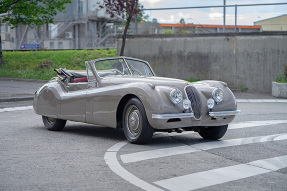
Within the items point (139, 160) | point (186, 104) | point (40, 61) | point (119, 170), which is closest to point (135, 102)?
point (186, 104)

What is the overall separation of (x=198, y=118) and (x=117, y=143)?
4.50ft

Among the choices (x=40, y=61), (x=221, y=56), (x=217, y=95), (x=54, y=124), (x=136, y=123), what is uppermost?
(x=221, y=56)

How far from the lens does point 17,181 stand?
5.04m

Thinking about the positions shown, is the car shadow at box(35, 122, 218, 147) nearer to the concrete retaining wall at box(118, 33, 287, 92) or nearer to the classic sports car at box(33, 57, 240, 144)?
the classic sports car at box(33, 57, 240, 144)

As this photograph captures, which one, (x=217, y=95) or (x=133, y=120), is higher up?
(x=217, y=95)

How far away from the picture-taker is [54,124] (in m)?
9.41

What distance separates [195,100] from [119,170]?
2424 mm

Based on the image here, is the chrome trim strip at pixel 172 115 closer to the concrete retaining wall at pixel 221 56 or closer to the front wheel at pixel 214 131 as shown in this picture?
the front wheel at pixel 214 131

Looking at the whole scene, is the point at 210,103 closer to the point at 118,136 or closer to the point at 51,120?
the point at 118,136

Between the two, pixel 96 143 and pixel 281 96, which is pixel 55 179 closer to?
pixel 96 143

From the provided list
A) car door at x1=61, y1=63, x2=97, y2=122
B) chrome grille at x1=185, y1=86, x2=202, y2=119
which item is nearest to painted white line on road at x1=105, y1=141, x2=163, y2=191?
chrome grille at x1=185, y1=86, x2=202, y2=119

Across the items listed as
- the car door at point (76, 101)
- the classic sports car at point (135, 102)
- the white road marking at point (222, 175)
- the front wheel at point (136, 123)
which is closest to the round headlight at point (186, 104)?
the classic sports car at point (135, 102)

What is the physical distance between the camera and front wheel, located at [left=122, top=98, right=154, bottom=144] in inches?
284

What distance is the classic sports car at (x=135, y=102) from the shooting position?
23.6 feet
